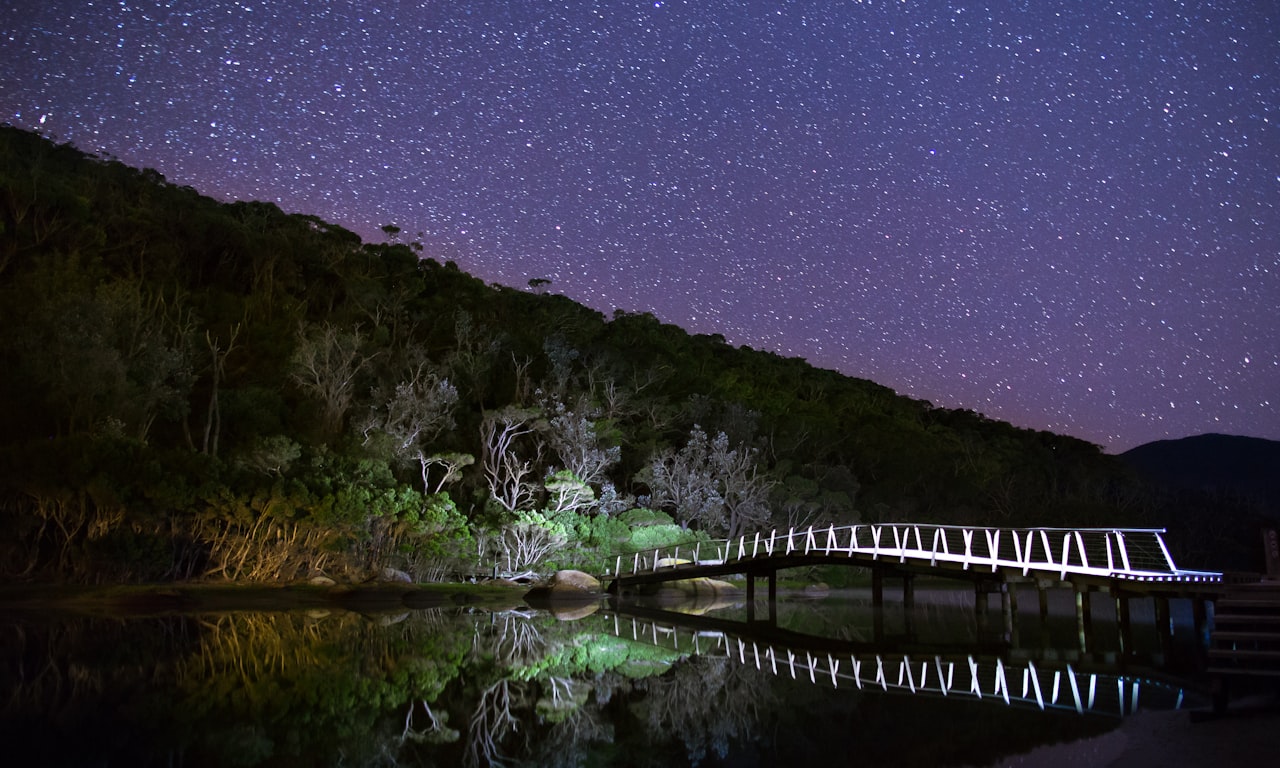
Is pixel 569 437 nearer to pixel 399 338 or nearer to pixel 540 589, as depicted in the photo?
pixel 540 589

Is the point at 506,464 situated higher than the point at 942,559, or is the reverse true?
the point at 506,464

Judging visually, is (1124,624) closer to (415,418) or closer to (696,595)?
(696,595)

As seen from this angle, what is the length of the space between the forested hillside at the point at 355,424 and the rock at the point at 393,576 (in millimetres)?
591

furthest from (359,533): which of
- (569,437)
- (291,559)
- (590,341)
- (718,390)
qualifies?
(718,390)

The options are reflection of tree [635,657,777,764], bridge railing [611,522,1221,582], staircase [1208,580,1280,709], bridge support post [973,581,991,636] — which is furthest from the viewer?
bridge support post [973,581,991,636]

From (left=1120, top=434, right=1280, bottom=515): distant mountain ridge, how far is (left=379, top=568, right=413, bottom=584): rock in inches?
3849

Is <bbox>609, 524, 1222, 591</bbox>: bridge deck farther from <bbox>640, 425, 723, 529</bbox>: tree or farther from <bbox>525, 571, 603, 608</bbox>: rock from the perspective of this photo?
<bbox>640, 425, 723, 529</bbox>: tree

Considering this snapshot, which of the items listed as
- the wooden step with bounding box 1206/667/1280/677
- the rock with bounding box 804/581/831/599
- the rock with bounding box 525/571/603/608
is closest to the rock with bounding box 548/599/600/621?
the rock with bounding box 525/571/603/608

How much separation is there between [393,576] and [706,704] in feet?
62.4

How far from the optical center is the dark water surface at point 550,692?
26.7ft

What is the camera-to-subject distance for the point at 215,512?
2470 centimetres

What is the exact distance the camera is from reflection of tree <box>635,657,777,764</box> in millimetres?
8867

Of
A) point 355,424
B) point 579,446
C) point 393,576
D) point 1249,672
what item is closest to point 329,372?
point 355,424

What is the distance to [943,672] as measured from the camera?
42.8 ft
